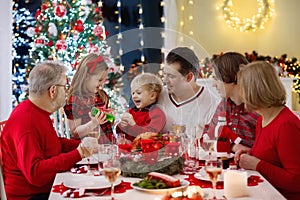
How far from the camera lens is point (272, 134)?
7.23 feet

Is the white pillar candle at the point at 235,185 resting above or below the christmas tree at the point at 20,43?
below

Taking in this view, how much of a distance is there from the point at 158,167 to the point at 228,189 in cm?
43

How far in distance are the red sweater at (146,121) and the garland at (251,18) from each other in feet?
12.1

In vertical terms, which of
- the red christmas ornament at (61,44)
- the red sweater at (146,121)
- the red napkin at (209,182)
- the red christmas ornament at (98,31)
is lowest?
the red napkin at (209,182)

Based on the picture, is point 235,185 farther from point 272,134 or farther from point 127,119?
point 127,119

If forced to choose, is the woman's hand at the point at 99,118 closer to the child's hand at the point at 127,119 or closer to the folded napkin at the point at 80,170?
the child's hand at the point at 127,119

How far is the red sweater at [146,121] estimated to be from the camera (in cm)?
310

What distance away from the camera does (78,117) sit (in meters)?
3.26

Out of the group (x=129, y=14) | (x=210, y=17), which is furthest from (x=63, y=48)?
(x=210, y=17)

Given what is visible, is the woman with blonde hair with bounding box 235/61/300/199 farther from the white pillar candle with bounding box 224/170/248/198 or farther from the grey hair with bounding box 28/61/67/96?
the grey hair with bounding box 28/61/67/96

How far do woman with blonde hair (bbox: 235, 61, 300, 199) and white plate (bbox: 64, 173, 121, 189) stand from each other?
671 mm

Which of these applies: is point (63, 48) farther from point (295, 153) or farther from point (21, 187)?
point (295, 153)

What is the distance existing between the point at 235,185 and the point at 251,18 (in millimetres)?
5031

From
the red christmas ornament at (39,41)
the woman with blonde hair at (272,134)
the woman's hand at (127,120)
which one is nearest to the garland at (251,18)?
the red christmas ornament at (39,41)
